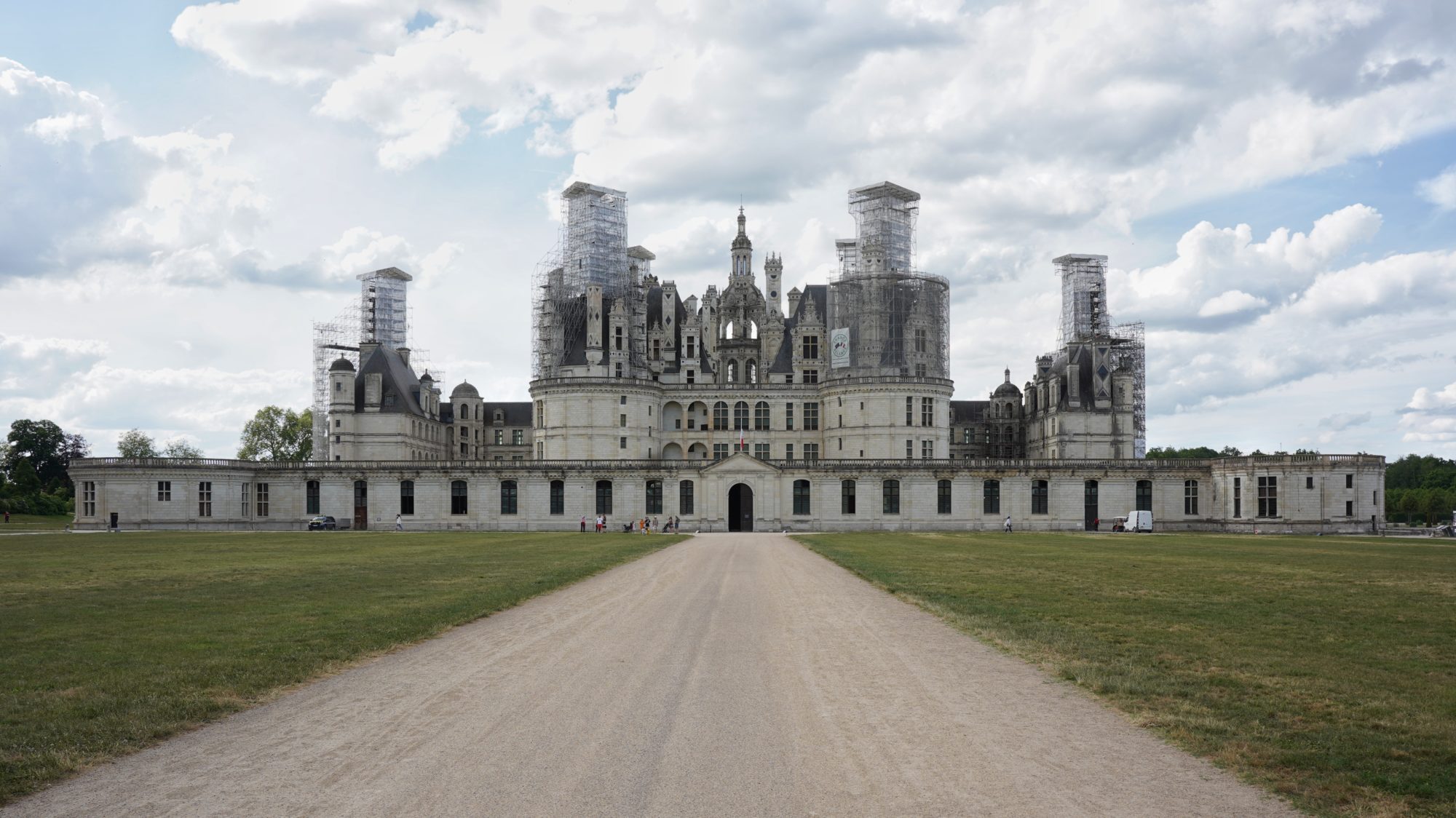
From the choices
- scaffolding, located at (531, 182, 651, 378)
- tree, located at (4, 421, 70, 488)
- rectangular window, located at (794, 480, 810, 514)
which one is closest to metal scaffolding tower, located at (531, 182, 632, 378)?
scaffolding, located at (531, 182, 651, 378)

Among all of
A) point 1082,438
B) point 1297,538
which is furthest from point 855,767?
point 1082,438

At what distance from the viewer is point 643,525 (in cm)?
8056

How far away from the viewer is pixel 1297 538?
68938 mm

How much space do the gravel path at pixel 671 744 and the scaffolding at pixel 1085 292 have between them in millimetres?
97358

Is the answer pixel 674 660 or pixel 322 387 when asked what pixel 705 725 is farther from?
pixel 322 387

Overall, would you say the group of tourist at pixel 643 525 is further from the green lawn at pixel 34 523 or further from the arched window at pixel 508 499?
the green lawn at pixel 34 523

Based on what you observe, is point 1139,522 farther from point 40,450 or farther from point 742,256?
point 40,450

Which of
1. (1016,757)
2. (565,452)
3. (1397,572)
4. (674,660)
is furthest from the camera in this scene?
(565,452)

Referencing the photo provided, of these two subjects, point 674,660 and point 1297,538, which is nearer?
point 674,660

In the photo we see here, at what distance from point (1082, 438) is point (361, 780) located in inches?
3810

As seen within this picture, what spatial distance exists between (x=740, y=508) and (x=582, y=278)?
29.7 meters

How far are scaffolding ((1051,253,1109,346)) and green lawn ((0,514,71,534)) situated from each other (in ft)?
313

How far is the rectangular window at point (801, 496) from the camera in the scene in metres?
86.9

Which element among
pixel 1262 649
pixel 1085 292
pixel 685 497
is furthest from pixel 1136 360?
pixel 1262 649
